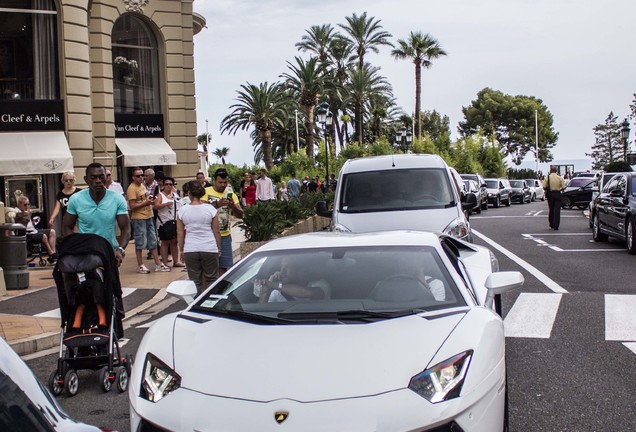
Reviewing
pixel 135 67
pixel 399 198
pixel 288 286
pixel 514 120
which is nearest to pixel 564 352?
pixel 288 286

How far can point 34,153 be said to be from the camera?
21344mm

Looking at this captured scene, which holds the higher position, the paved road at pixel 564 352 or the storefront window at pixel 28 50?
the storefront window at pixel 28 50

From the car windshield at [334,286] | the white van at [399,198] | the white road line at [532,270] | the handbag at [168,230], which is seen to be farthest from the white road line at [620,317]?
the handbag at [168,230]

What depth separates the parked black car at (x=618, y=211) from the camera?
17.0 metres

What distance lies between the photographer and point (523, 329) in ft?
29.7

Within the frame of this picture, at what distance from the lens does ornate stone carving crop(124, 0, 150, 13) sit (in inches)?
1048

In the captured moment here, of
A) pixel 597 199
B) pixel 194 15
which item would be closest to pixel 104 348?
pixel 597 199

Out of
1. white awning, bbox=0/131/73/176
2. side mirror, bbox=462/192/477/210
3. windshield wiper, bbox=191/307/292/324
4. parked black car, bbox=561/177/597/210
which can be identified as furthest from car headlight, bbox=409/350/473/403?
parked black car, bbox=561/177/597/210

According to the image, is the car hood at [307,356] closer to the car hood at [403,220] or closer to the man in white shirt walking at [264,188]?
the car hood at [403,220]

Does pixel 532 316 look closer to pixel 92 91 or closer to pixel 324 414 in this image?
pixel 324 414

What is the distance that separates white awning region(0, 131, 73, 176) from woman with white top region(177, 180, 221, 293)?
12420mm

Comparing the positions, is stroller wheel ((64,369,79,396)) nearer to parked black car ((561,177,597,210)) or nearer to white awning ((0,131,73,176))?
white awning ((0,131,73,176))

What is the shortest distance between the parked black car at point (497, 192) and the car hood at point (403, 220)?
34266mm

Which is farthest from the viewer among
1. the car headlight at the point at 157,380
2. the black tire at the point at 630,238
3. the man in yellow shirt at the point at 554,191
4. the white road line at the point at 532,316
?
the man in yellow shirt at the point at 554,191
